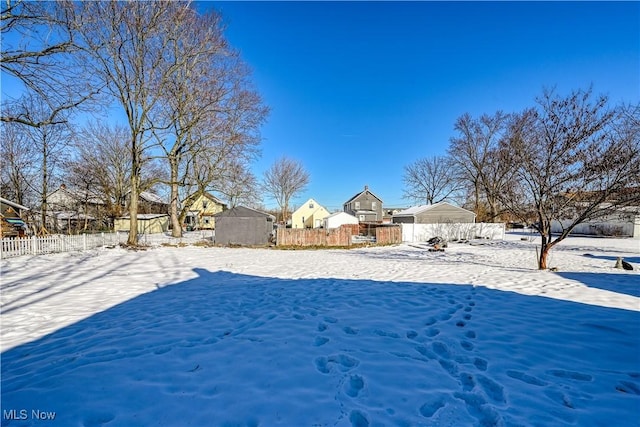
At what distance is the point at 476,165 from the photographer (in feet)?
90.8

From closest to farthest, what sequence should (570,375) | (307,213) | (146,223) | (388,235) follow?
1. (570,375)
2. (388,235)
3. (146,223)
4. (307,213)

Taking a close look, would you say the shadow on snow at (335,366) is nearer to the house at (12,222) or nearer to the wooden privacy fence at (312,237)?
the wooden privacy fence at (312,237)

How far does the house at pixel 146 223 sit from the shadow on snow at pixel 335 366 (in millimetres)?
27918

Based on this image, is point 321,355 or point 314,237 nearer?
point 321,355

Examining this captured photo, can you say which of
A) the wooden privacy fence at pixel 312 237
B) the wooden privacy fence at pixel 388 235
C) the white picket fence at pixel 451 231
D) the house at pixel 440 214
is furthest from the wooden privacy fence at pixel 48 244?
the house at pixel 440 214

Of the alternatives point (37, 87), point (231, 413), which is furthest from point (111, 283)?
point (37, 87)

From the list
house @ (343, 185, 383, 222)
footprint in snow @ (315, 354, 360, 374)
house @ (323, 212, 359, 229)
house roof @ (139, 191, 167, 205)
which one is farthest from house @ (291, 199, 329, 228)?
footprint in snow @ (315, 354, 360, 374)

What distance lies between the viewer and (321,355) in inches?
115

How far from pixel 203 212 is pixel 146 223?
1021 centimetres

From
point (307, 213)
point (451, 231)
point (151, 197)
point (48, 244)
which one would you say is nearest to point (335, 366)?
point (48, 244)

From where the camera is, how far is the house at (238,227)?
16156mm

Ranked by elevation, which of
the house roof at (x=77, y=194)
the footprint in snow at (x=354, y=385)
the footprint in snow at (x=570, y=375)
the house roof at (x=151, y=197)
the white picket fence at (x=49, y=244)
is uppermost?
the house roof at (x=151, y=197)

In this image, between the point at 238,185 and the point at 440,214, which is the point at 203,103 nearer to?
the point at 238,185

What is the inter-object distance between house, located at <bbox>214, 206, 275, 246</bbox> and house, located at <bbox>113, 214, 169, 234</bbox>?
51.1ft
